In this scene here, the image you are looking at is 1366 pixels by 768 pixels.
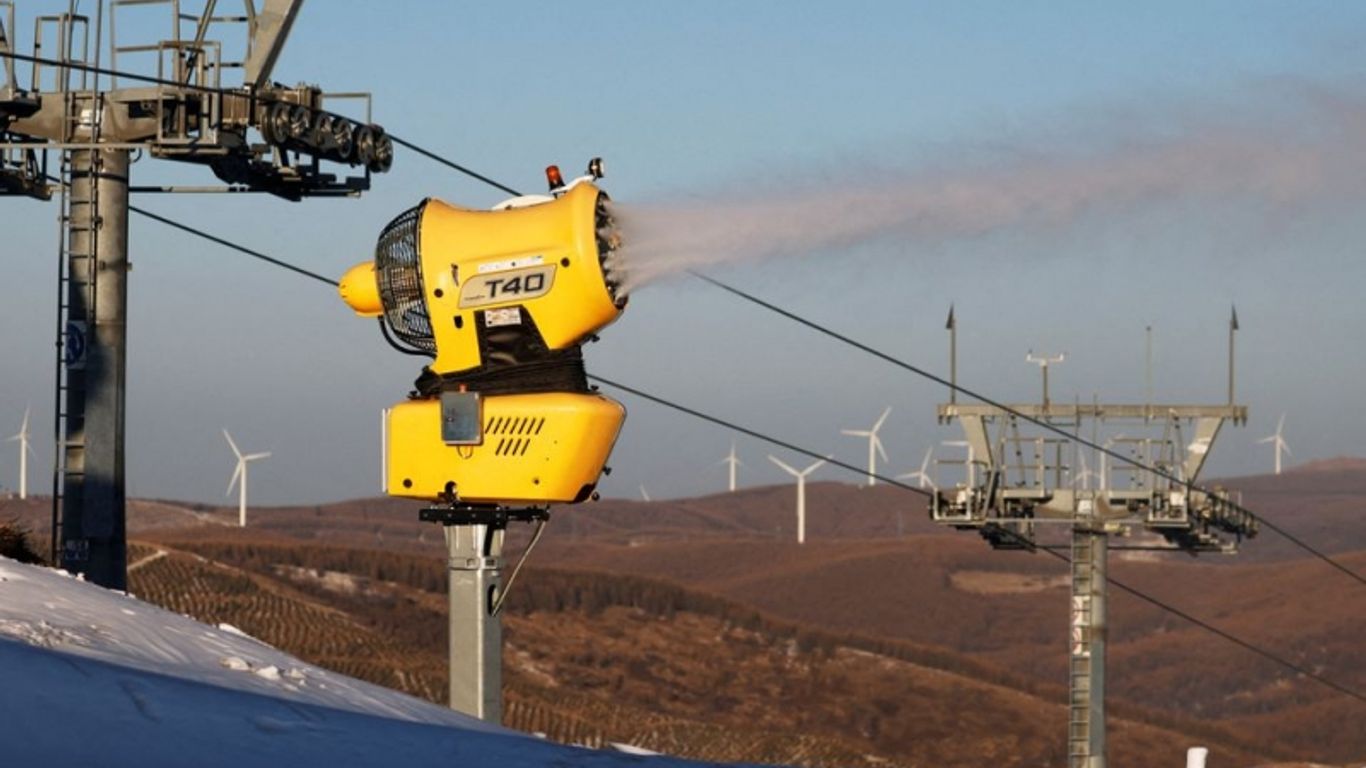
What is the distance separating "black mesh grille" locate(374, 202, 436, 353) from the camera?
19297mm

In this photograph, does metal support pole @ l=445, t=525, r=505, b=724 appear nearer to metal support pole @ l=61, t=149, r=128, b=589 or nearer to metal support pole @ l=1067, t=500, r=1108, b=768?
metal support pole @ l=61, t=149, r=128, b=589

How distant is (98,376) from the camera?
29234 millimetres

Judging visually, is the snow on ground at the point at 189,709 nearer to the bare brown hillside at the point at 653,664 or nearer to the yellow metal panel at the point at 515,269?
the yellow metal panel at the point at 515,269

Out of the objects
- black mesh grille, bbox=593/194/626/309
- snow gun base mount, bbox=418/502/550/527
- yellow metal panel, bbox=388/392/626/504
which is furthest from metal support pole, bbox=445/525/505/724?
black mesh grille, bbox=593/194/626/309

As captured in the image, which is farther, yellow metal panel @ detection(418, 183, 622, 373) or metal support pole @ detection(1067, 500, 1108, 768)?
metal support pole @ detection(1067, 500, 1108, 768)

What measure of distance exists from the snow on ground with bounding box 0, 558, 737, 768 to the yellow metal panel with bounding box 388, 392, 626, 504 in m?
3.63

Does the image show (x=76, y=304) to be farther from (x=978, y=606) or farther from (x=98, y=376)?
(x=978, y=606)

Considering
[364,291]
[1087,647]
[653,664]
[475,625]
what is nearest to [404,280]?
[364,291]

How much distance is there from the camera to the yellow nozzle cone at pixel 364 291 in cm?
1984

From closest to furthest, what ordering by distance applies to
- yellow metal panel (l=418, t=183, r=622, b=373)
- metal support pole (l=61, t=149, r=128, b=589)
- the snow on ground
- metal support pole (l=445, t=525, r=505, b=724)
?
the snow on ground → yellow metal panel (l=418, t=183, r=622, b=373) → metal support pole (l=445, t=525, r=505, b=724) → metal support pole (l=61, t=149, r=128, b=589)

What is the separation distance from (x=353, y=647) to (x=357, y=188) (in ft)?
231

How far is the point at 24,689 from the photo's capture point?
11.9m

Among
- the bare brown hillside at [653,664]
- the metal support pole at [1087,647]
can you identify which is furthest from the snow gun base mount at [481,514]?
the bare brown hillside at [653,664]

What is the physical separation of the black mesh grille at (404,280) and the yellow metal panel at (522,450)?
0.59 m
